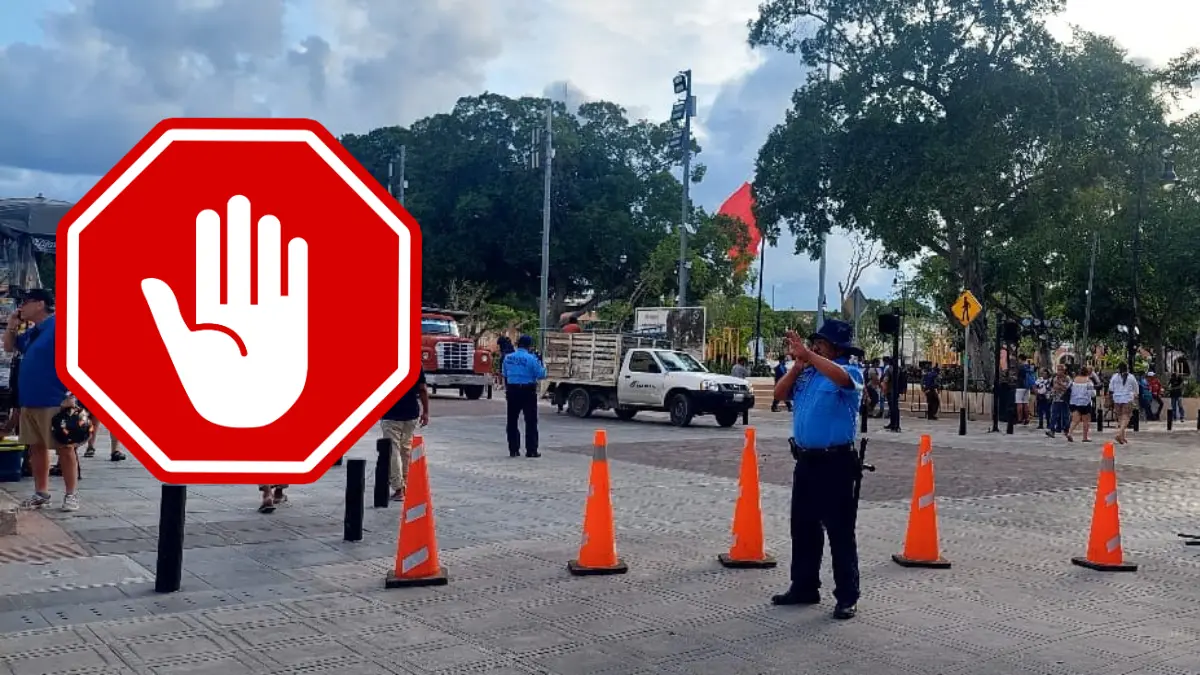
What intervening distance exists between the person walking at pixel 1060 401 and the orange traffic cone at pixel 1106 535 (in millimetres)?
16081

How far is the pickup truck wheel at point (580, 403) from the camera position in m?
24.9

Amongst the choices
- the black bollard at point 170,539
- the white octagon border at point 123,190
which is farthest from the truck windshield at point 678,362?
the white octagon border at point 123,190

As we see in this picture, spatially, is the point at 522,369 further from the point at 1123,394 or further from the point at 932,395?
the point at 932,395

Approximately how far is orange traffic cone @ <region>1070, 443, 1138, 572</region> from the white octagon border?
7544 millimetres

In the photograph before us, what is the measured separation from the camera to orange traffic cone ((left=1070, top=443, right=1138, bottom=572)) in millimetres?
7969

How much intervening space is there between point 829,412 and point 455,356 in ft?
81.3

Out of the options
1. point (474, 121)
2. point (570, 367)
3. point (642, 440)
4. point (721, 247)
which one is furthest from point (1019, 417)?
point (474, 121)

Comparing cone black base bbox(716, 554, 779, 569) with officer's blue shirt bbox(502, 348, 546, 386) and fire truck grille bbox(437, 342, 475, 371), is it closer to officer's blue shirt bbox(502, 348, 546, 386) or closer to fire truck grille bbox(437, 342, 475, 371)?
officer's blue shirt bbox(502, 348, 546, 386)

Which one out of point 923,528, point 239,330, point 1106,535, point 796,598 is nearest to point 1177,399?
point 1106,535

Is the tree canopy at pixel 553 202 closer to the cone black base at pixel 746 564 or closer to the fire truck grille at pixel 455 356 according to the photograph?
the fire truck grille at pixel 455 356

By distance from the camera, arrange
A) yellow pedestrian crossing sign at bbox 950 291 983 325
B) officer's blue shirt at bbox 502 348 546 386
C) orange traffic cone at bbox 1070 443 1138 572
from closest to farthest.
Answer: orange traffic cone at bbox 1070 443 1138 572 < officer's blue shirt at bbox 502 348 546 386 < yellow pedestrian crossing sign at bbox 950 291 983 325

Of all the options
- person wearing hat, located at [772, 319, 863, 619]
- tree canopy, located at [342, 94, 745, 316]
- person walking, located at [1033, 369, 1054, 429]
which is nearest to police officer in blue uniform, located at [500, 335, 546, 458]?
person wearing hat, located at [772, 319, 863, 619]

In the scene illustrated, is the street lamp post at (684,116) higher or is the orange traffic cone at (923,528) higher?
the street lamp post at (684,116)

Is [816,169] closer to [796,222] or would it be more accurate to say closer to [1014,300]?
[796,222]
